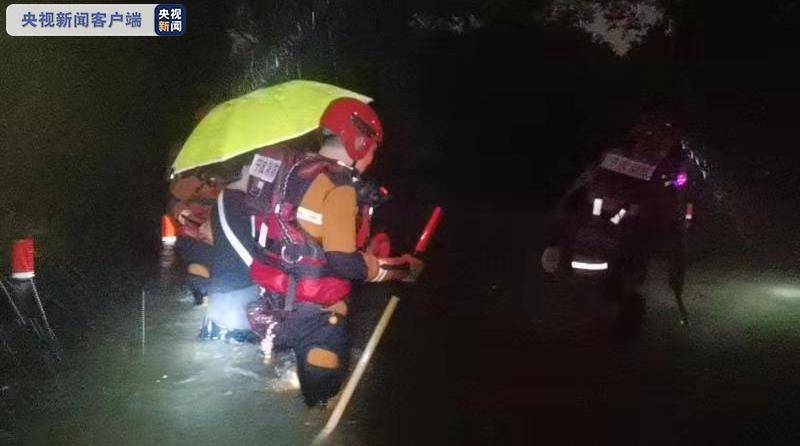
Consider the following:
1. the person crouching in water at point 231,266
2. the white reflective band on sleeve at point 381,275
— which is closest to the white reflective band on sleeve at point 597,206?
the person crouching in water at point 231,266

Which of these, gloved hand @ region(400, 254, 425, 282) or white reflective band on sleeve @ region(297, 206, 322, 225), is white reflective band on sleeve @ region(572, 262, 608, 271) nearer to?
gloved hand @ region(400, 254, 425, 282)

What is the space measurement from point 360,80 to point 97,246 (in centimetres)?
786

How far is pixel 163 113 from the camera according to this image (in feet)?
54.7

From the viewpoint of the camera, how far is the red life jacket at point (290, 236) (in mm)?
5223

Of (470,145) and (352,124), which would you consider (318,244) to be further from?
(470,145)

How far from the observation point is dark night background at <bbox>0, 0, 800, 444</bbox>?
653 cm

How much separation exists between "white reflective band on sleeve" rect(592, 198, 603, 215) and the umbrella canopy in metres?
3.04

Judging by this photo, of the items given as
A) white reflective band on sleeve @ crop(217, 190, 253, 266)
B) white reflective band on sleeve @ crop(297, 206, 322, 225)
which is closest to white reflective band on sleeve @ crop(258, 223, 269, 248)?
white reflective band on sleeve @ crop(297, 206, 322, 225)

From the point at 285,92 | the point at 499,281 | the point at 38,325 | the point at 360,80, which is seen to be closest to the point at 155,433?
the point at 285,92

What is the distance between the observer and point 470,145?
92.6 feet

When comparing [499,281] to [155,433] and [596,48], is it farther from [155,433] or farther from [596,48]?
[596,48]

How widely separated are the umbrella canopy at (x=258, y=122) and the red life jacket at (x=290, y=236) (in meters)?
0.20

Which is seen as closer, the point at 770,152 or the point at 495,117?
the point at 770,152

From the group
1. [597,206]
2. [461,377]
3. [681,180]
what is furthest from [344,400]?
[681,180]
